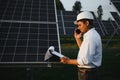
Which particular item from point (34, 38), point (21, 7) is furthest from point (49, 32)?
point (21, 7)

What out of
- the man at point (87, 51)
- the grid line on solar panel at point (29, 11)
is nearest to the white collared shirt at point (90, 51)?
the man at point (87, 51)

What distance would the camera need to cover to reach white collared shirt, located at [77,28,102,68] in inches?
217

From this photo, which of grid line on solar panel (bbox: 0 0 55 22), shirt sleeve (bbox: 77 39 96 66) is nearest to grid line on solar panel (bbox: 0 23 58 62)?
grid line on solar panel (bbox: 0 0 55 22)

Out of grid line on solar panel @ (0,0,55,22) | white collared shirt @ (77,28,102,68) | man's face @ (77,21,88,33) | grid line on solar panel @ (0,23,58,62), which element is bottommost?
grid line on solar panel @ (0,23,58,62)

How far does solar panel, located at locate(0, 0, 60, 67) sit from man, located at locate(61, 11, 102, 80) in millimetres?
3366

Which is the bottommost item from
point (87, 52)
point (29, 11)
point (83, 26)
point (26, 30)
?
point (26, 30)

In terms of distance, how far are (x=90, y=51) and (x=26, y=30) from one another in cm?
527

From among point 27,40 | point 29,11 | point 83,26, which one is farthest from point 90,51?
point 29,11

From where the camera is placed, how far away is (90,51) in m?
5.53

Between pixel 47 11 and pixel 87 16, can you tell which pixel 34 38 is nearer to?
pixel 47 11

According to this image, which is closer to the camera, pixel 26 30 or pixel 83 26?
pixel 83 26

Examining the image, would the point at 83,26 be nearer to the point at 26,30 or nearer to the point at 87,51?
the point at 87,51

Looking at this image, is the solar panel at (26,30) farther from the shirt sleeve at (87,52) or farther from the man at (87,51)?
the shirt sleeve at (87,52)

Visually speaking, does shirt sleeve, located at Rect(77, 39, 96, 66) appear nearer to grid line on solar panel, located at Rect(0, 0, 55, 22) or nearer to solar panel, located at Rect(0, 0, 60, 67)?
solar panel, located at Rect(0, 0, 60, 67)
